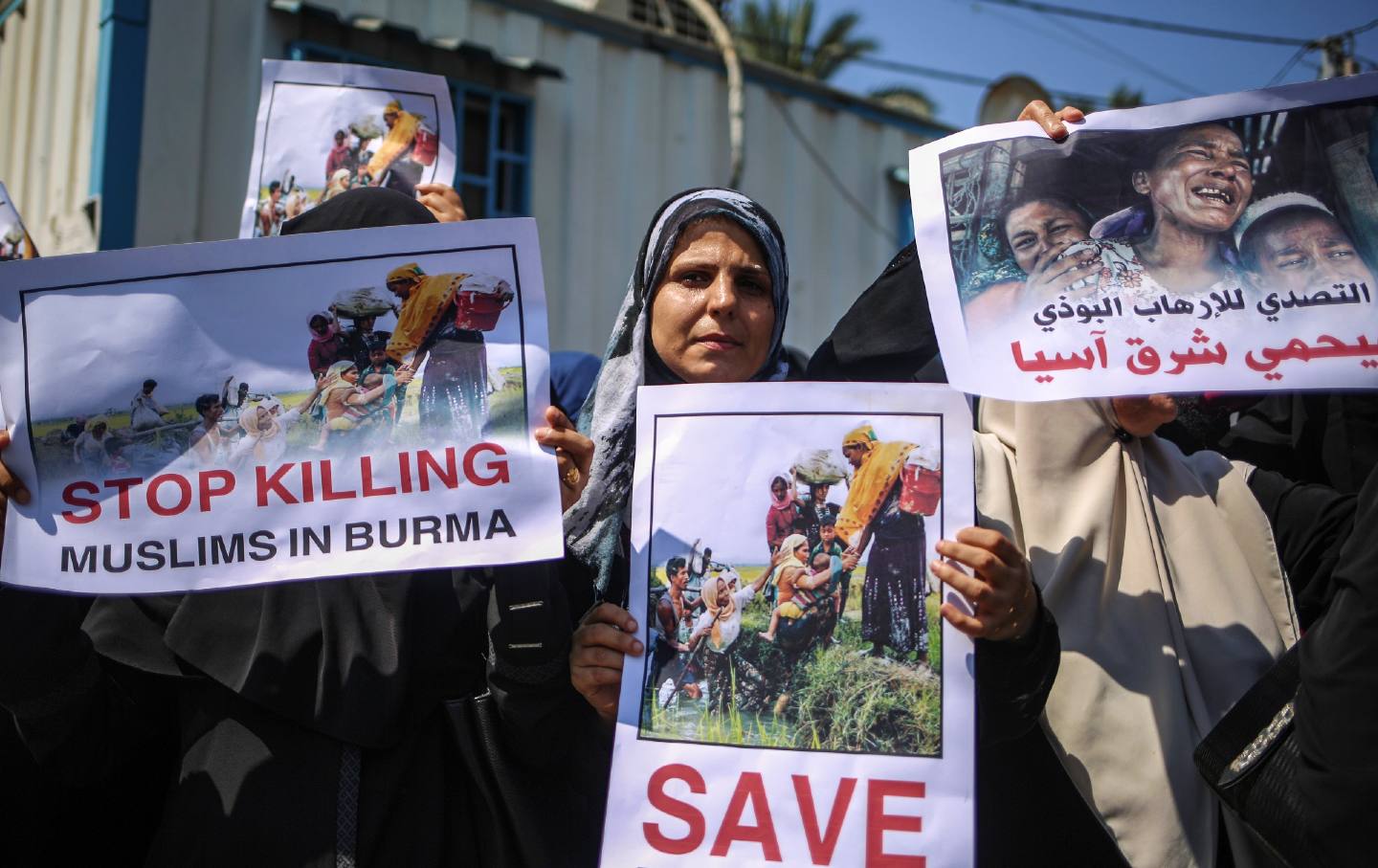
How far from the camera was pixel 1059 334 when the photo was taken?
1.57m

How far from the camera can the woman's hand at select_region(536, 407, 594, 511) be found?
1.57m

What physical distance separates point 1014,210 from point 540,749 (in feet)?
3.44

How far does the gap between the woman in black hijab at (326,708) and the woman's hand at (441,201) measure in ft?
3.94

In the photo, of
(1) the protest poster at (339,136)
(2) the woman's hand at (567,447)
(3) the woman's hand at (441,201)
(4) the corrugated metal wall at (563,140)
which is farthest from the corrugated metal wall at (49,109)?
(2) the woman's hand at (567,447)

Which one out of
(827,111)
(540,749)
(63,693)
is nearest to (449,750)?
(540,749)

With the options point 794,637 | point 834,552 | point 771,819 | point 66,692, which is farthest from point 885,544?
point 66,692

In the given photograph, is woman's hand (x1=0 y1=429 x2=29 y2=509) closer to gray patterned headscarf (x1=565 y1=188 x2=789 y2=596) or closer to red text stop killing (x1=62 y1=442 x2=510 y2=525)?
red text stop killing (x1=62 y1=442 x2=510 y2=525)

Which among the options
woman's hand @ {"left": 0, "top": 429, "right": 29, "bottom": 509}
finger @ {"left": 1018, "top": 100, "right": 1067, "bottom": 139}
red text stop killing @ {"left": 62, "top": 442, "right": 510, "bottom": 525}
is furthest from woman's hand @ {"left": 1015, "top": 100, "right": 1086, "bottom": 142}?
woman's hand @ {"left": 0, "top": 429, "right": 29, "bottom": 509}

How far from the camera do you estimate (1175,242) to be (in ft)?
5.22

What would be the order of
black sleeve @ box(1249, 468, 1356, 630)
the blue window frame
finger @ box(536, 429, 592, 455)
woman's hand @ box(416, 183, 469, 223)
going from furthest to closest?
the blue window frame → woman's hand @ box(416, 183, 469, 223) → black sleeve @ box(1249, 468, 1356, 630) → finger @ box(536, 429, 592, 455)

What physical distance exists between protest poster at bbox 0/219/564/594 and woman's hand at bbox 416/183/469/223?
1.08 metres

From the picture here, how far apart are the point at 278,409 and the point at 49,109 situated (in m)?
5.07

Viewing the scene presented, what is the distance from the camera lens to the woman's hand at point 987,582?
1.45 meters

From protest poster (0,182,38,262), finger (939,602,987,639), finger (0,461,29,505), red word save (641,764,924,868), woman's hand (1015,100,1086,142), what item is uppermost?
protest poster (0,182,38,262)
